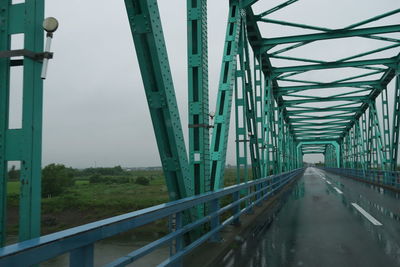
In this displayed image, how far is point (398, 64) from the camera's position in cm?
2181

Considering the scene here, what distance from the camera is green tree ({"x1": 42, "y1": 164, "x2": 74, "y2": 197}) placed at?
5603 cm

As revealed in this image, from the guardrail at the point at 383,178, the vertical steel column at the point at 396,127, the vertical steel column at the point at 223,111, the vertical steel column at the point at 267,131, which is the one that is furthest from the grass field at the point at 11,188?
the vertical steel column at the point at 396,127

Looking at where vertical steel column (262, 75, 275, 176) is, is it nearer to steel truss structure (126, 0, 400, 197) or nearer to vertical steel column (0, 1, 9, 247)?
steel truss structure (126, 0, 400, 197)

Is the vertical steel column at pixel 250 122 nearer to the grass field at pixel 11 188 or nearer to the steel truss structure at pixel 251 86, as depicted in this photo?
the steel truss structure at pixel 251 86

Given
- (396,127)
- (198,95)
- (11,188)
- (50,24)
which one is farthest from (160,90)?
(11,188)

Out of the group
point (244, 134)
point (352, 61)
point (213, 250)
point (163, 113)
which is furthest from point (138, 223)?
point (352, 61)

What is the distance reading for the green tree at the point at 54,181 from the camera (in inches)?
2206

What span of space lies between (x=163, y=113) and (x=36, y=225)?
2.75 meters

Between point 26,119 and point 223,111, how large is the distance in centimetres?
654

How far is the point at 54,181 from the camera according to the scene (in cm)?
5997

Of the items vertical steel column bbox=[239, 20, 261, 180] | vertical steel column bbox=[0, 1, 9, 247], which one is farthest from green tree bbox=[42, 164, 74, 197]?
vertical steel column bbox=[0, 1, 9, 247]

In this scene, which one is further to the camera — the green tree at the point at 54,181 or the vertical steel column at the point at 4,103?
the green tree at the point at 54,181

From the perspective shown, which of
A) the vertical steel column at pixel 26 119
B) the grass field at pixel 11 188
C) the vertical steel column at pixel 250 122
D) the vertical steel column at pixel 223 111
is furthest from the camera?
the vertical steel column at pixel 250 122

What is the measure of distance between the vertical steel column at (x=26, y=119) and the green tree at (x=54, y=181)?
186ft
